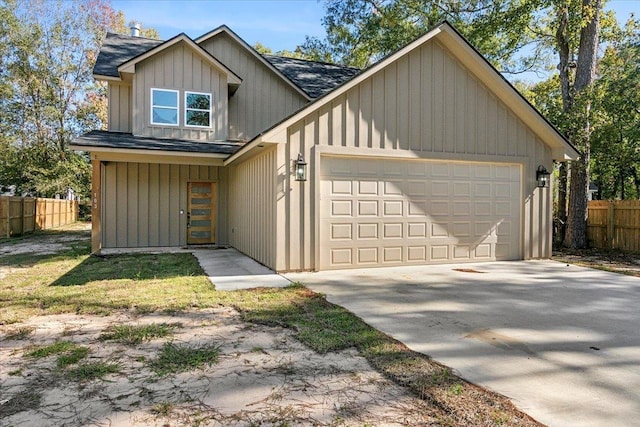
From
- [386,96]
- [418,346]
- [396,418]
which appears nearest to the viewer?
[396,418]

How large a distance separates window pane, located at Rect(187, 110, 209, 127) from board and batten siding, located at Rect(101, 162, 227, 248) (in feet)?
4.41

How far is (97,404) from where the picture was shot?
105 inches

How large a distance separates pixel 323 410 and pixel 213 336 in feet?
5.96

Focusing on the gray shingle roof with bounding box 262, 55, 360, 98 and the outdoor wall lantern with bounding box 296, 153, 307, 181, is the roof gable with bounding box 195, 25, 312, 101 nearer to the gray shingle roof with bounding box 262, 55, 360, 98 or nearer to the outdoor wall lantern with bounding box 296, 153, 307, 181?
the gray shingle roof with bounding box 262, 55, 360, 98

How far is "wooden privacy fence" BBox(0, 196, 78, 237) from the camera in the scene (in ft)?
49.0

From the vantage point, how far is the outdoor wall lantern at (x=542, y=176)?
951 centimetres

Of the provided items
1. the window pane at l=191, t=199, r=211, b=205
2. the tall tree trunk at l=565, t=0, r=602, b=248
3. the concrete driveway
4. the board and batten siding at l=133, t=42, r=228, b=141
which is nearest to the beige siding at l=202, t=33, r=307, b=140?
the board and batten siding at l=133, t=42, r=228, b=141

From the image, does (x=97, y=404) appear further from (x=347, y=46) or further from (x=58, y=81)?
(x=58, y=81)

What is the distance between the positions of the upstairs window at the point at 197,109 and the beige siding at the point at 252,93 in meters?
1.04

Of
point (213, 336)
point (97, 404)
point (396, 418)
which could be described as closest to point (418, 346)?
point (396, 418)

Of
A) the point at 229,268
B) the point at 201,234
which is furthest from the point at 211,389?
the point at 201,234

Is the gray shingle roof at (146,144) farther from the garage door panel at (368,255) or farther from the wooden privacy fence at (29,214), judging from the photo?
the wooden privacy fence at (29,214)

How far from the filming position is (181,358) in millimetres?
3436

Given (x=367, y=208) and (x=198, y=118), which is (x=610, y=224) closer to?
(x=367, y=208)
